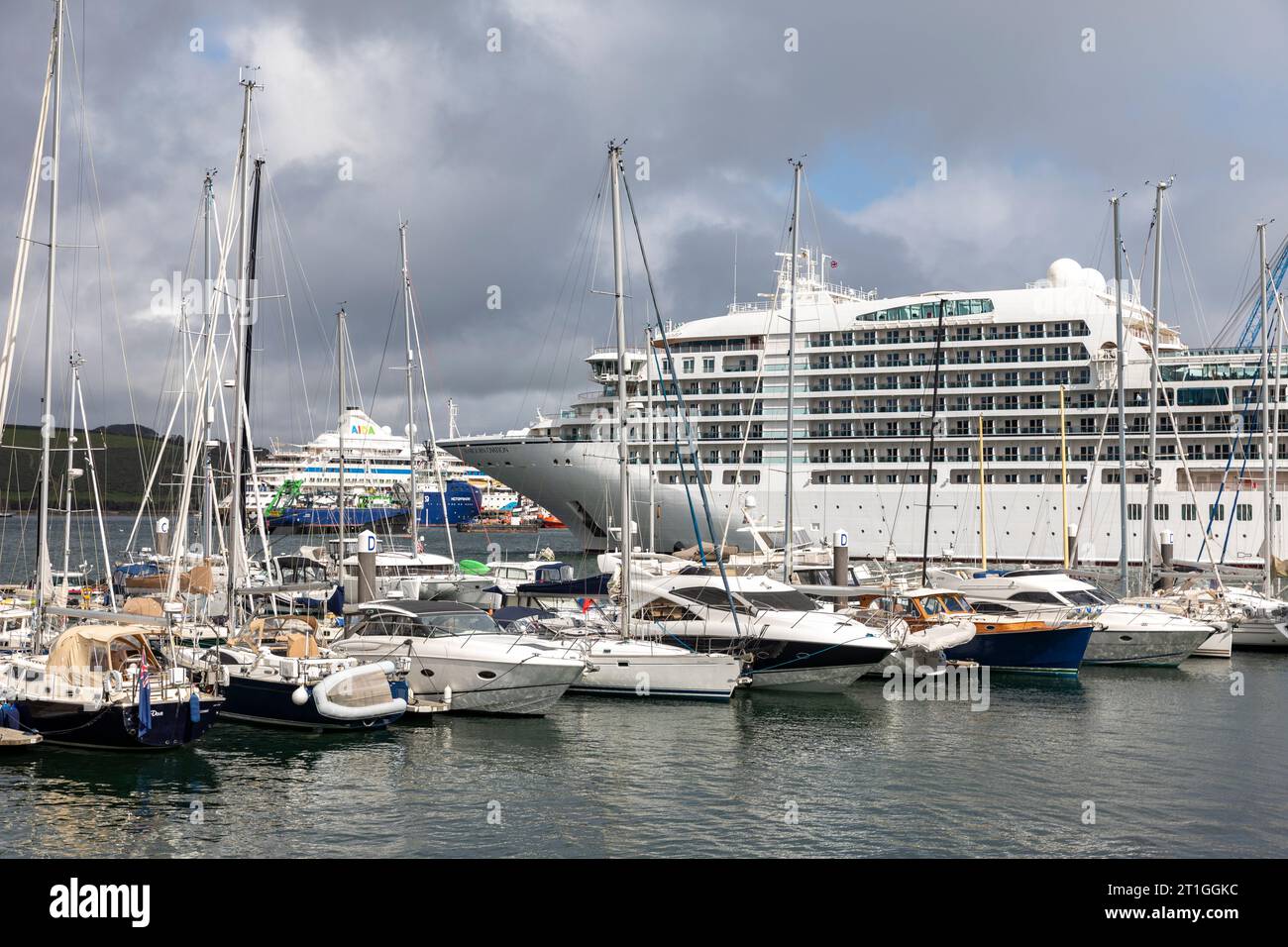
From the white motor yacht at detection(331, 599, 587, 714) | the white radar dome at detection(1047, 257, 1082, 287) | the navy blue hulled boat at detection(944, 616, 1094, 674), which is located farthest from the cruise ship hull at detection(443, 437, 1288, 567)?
the white motor yacht at detection(331, 599, 587, 714)

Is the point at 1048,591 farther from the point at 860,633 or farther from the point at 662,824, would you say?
the point at 662,824

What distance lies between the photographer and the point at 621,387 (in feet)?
88.2

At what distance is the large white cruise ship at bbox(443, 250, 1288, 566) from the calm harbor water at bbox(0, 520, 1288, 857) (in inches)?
1451

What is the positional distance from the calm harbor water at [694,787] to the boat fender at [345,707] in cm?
54

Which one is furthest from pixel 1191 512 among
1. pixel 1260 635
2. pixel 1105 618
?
pixel 1105 618

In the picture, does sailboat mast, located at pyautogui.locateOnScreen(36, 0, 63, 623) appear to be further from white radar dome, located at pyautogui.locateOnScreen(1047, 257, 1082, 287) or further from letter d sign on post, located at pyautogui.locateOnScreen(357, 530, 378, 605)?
white radar dome, located at pyautogui.locateOnScreen(1047, 257, 1082, 287)

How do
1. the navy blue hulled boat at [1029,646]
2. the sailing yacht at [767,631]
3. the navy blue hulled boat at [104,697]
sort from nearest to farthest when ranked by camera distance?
the navy blue hulled boat at [104,697] < the sailing yacht at [767,631] < the navy blue hulled boat at [1029,646]

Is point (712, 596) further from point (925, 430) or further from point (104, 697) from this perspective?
point (925, 430)

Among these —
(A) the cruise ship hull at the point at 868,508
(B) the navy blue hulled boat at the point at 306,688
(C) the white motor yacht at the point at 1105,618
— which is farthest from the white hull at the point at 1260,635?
(B) the navy blue hulled boat at the point at 306,688

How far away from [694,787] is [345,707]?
6819mm

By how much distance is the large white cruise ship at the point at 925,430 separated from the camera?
198ft

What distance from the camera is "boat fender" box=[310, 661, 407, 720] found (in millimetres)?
20938

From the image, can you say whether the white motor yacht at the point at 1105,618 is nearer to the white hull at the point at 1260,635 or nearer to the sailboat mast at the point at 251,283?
the white hull at the point at 1260,635
